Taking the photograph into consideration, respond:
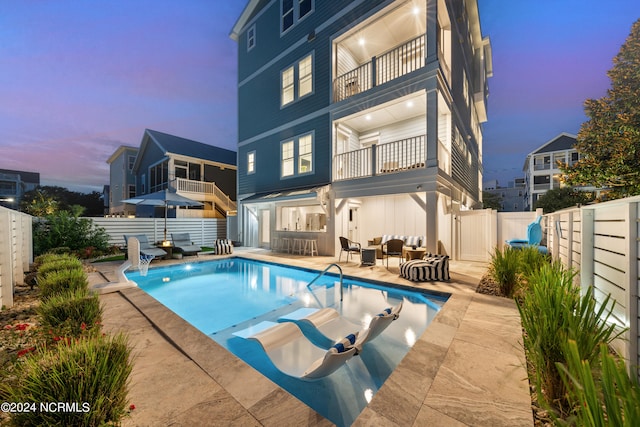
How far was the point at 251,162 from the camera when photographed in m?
15.2

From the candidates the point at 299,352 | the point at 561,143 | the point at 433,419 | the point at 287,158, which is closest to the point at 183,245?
the point at 287,158

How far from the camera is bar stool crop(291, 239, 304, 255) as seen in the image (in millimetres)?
11930

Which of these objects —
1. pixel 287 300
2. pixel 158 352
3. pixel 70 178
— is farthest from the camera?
pixel 70 178

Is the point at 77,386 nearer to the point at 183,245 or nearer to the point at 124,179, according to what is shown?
the point at 183,245

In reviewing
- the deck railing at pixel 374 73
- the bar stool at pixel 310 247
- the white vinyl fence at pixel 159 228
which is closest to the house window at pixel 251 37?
the deck railing at pixel 374 73

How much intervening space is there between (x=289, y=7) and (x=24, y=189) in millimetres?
53615

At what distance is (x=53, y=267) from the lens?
213 inches

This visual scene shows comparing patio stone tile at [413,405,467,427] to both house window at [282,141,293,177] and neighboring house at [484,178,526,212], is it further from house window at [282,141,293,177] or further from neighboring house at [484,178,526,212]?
neighboring house at [484,178,526,212]

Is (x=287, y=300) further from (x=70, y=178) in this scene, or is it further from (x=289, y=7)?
(x=70, y=178)

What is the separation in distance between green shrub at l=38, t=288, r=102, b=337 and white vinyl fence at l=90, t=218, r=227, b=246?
11.3 m

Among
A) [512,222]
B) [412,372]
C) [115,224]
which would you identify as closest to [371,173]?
[512,222]

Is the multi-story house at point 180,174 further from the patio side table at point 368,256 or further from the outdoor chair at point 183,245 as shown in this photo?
the patio side table at point 368,256

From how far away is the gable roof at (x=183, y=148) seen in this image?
19.5 meters

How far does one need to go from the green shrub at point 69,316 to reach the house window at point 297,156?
9.60m
